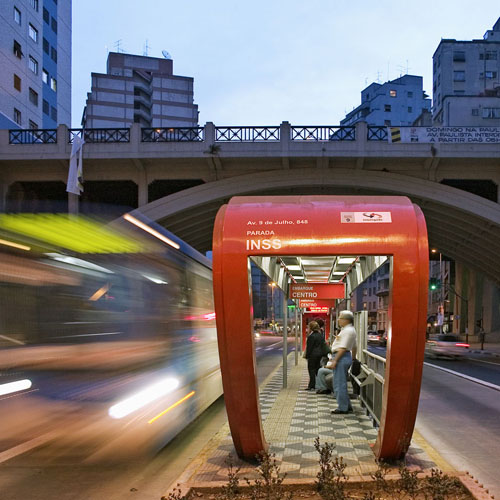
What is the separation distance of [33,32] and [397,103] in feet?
205

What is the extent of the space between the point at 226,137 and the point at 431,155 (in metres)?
9.44

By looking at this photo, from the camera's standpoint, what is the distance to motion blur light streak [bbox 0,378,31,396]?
4.97 m

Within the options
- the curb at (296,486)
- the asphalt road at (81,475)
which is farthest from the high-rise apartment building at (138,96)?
the curb at (296,486)

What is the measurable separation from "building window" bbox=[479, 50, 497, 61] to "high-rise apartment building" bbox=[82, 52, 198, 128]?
4138 cm

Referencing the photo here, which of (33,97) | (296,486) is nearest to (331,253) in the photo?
(296,486)

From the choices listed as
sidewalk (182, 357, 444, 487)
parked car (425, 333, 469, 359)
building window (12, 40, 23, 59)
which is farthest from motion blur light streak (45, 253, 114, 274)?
building window (12, 40, 23, 59)

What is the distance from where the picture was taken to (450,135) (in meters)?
27.7

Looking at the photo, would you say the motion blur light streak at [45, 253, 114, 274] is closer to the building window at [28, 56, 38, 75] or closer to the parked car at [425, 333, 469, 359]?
the parked car at [425, 333, 469, 359]

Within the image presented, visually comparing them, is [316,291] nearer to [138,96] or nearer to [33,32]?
[33,32]

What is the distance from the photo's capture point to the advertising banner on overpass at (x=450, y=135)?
27531 mm

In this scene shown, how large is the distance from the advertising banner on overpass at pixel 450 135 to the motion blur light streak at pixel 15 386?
988 inches

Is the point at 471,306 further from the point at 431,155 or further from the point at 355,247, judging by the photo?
the point at 355,247

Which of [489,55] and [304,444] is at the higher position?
[489,55]

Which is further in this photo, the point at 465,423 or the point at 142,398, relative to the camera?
the point at 465,423
